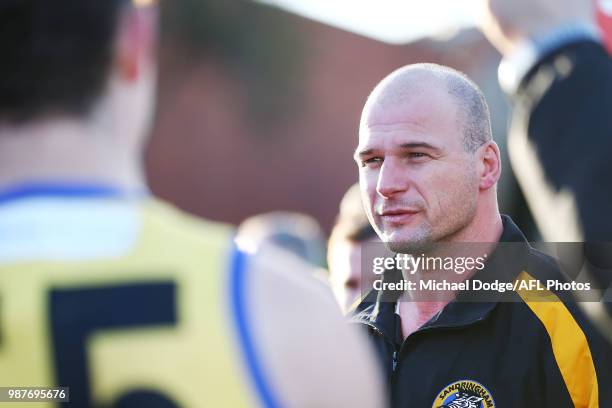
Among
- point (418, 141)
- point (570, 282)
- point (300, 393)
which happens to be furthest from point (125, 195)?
point (570, 282)

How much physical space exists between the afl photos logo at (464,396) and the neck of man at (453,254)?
238 mm

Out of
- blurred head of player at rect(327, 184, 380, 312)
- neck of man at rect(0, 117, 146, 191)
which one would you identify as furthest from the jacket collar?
neck of man at rect(0, 117, 146, 191)

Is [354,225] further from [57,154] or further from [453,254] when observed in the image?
[57,154]

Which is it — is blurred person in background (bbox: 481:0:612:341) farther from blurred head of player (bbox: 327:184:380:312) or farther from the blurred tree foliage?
the blurred tree foliage

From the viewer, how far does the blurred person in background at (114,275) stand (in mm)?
1469

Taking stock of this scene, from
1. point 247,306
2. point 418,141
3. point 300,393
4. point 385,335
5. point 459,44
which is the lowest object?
point 300,393

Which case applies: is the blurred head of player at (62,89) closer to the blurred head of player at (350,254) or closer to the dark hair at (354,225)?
the blurred head of player at (350,254)

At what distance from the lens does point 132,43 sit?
1.59 meters

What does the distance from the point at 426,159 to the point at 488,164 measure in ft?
Answer: 0.65

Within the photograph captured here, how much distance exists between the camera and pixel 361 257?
3.93m

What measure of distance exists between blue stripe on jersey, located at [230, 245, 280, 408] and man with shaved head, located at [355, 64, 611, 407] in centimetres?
123

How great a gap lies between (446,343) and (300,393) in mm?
1300

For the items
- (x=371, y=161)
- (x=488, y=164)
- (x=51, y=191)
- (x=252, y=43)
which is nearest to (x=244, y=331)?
(x=51, y=191)

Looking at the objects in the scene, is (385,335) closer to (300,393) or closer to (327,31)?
(300,393)
